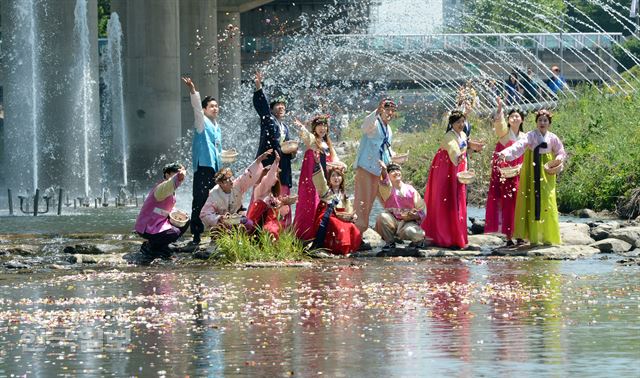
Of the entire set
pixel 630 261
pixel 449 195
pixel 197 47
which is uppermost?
pixel 197 47

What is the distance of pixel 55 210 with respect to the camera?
32875 millimetres

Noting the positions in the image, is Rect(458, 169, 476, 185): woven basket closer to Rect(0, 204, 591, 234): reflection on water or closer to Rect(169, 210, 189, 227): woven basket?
Rect(169, 210, 189, 227): woven basket

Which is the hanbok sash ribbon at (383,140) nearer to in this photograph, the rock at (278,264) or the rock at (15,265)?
the rock at (278,264)

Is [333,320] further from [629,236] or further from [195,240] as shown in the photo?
[629,236]

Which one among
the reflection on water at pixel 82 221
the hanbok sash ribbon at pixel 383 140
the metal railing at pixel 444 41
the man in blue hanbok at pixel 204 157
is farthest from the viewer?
the metal railing at pixel 444 41

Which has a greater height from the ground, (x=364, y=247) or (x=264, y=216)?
(x=264, y=216)

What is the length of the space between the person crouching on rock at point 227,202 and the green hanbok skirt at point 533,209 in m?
2.83

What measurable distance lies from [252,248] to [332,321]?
5306mm

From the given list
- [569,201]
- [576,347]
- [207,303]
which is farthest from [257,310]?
[569,201]

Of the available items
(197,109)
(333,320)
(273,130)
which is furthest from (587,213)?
(333,320)

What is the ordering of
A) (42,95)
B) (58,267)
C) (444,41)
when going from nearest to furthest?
(58,267)
(42,95)
(444,41)

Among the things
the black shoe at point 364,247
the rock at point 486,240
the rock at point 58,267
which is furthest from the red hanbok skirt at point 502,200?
the rock at point 58,267

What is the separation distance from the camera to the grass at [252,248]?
776 inches

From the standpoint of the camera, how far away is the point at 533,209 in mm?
21000
